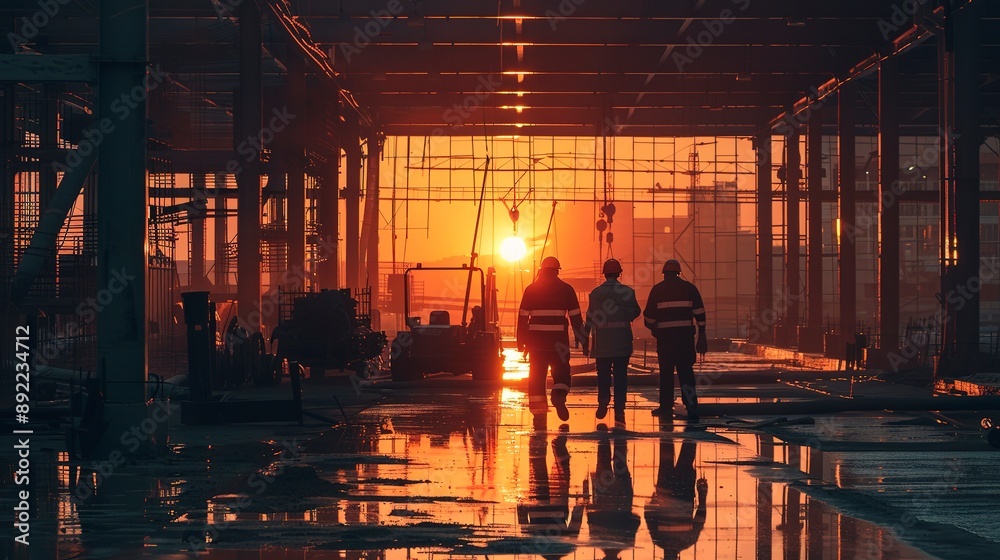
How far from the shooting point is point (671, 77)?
128 ft

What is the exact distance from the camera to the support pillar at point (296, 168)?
1259 inches

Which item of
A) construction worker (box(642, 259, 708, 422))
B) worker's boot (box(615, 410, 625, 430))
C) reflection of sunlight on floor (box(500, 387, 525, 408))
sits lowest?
reflection of sunlight on floor (box(500, 387, 525, 408))

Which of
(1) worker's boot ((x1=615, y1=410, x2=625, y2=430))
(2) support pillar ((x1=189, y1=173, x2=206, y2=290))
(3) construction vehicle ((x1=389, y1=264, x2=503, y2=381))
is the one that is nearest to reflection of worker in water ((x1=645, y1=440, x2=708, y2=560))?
(1) worker's boot ((x1=615, y1=410, x2=625, y2=430))

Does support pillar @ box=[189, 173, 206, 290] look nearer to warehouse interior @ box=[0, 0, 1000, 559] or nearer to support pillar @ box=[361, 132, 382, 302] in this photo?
warehouse interior @ box=[0, 0, 1000, 559]

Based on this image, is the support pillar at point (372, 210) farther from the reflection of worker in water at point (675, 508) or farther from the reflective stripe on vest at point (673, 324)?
the reflection of worker in water at point (675, 508)

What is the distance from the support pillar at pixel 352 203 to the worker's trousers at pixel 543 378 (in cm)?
2794

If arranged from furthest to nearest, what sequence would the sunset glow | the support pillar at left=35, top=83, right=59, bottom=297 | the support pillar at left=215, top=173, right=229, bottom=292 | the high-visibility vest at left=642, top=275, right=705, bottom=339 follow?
the sunset glow, the support pillar at left=215, top=173, right=229, bottom=292, the support pillar at left=35, top=83, right=59, bottom=297, the high-visibility vest at left=642, top=275, right=705, bottom=339

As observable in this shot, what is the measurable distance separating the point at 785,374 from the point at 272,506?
62.4ft

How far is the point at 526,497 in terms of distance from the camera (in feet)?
26.4

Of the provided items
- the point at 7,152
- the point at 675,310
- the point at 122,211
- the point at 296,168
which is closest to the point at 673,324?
the point at 675,310

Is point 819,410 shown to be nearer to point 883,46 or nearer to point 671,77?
point 883,46

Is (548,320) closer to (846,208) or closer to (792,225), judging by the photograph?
(846,208)

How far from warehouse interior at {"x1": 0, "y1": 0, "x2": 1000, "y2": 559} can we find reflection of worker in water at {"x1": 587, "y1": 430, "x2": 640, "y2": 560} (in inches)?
2.3

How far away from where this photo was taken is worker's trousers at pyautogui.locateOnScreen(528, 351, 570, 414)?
1441 centimetres
